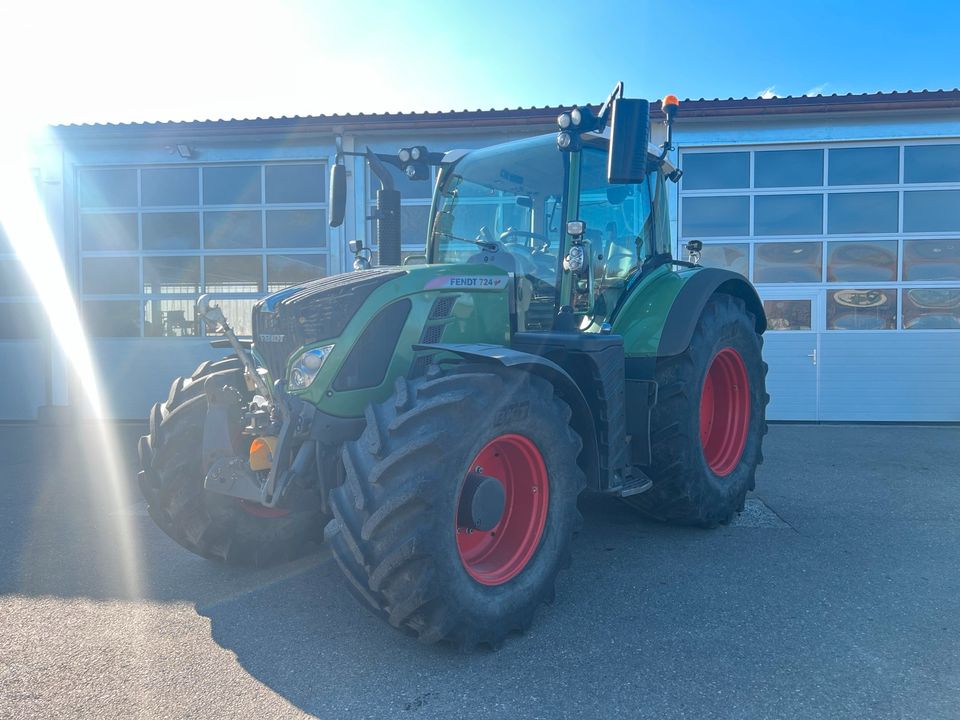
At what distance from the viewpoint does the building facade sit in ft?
30.0

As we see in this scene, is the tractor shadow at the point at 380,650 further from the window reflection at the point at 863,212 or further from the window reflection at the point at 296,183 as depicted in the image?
the window reflection at the point at 863,212

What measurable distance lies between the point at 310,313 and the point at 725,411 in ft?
10.0

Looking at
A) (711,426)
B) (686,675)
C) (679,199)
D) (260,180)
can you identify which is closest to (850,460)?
(711,426)

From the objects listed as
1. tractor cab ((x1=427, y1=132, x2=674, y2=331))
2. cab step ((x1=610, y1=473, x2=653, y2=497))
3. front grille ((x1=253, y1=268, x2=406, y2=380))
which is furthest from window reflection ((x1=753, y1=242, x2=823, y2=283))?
front grille ((x1=253, y1=268, x2=406, y2=380))

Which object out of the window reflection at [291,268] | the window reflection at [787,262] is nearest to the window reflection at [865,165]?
the window reflection at [787,262]

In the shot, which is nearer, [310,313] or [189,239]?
[310,313]

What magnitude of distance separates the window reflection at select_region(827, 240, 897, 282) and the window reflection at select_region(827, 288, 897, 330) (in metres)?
0.19

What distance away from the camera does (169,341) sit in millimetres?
9938

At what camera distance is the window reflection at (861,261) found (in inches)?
366

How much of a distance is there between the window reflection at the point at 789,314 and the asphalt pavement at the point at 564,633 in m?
4.89

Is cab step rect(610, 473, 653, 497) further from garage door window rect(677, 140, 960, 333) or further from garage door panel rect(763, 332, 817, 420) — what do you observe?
garage door window rect(677, 140, 960, 333)

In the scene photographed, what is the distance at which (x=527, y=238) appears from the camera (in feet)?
13.3

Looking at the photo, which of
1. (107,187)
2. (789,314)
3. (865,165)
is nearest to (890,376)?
(789,314)

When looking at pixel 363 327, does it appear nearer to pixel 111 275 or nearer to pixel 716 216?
pixel 716 216
